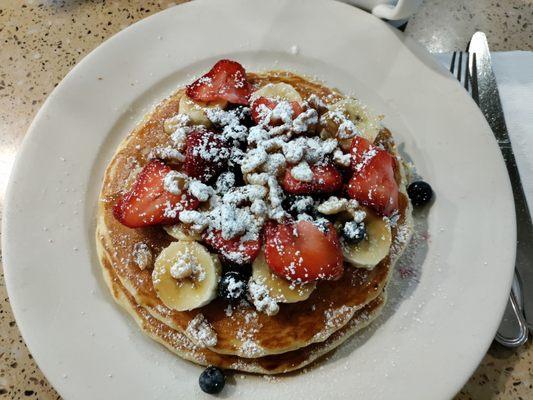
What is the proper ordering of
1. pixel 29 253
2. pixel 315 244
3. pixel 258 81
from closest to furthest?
pixel 315 244 < pixel 29 253 < pixel 258 81

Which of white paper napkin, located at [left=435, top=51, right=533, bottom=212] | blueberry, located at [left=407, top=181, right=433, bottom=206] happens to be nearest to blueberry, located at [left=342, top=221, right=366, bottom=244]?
blueberry, located at [left=407, top=181, right=433, bottom=206]

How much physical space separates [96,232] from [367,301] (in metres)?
0.89

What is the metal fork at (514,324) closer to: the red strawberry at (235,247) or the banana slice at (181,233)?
the red strawberry at (235,247)

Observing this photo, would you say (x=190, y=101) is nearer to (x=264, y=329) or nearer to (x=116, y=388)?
(x=264, y=329)

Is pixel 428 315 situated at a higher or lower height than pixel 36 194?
lower

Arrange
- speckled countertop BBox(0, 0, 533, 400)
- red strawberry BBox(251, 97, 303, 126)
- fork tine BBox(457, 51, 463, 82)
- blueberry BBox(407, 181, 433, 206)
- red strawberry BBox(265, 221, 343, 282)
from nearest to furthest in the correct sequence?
red strawberry BBox(265, 221, 343, 282) → red strawberry BBox(251, 97, 303, 126) → blueberry BBox(407, 181, 433, 206) → fork tine BBox(457, 51, 463, 82) → speckled countertop BBox(0, 0, 533, 400)

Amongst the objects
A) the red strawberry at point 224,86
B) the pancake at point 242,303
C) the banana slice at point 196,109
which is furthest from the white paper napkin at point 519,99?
the banana slice at point 196,109

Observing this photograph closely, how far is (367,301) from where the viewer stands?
61.1 inches

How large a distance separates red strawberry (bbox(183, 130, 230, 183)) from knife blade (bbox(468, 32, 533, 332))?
1033mm

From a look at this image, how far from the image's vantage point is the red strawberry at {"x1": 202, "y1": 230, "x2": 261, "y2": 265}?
4.75 feet

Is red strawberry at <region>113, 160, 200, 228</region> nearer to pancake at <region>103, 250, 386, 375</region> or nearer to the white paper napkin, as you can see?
pancake at <region>103, 250, 386, 375</region>

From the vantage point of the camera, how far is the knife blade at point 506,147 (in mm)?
1725

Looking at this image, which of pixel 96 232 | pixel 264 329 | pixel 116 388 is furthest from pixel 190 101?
pixel 116 388

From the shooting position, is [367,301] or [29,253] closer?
[367,301]
